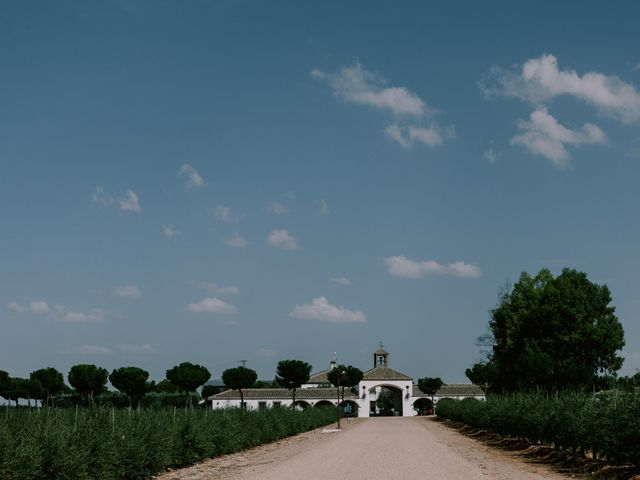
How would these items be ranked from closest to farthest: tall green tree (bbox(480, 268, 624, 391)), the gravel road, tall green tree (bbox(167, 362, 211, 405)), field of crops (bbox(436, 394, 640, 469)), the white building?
field of crops (bbox(436, 394, 640, 469)) → the gravel road → tall green tree (bbox(480, 268, 624, 391)) → tall green tree (bbox(167, 362, 211, 405)) → the white building

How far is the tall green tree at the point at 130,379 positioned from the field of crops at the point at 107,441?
40.8 meters

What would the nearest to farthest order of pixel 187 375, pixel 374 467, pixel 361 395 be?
pixel 374 467, pixel 187 375, pixel 361 395

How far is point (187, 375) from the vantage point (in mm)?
63656

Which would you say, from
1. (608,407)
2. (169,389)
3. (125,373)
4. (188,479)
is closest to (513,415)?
(608,407)

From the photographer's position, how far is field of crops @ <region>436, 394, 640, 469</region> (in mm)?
13344

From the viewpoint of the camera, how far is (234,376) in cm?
6538

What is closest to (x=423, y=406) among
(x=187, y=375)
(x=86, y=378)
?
(x=187, y=375)

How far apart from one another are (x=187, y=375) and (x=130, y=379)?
204 inches

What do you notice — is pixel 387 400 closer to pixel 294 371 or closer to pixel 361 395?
pixel 361 395

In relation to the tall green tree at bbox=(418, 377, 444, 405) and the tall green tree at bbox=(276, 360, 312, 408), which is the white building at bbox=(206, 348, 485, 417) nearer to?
the tall green tree at bbox=(418, 377, 444, 405)

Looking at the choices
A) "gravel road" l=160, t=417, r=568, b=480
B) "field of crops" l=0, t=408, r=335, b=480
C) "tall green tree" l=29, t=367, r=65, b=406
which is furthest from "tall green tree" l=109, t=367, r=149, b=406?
"gravel road" l=160, t=417, r=568, b=480

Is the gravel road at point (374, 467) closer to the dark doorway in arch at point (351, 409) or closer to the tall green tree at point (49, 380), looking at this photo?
the tall green tree at point (49, 380)

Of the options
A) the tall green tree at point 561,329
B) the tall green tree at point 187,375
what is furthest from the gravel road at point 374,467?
the tall green tree at point 187,375

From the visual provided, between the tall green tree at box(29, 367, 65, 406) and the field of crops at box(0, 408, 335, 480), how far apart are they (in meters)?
41.7
